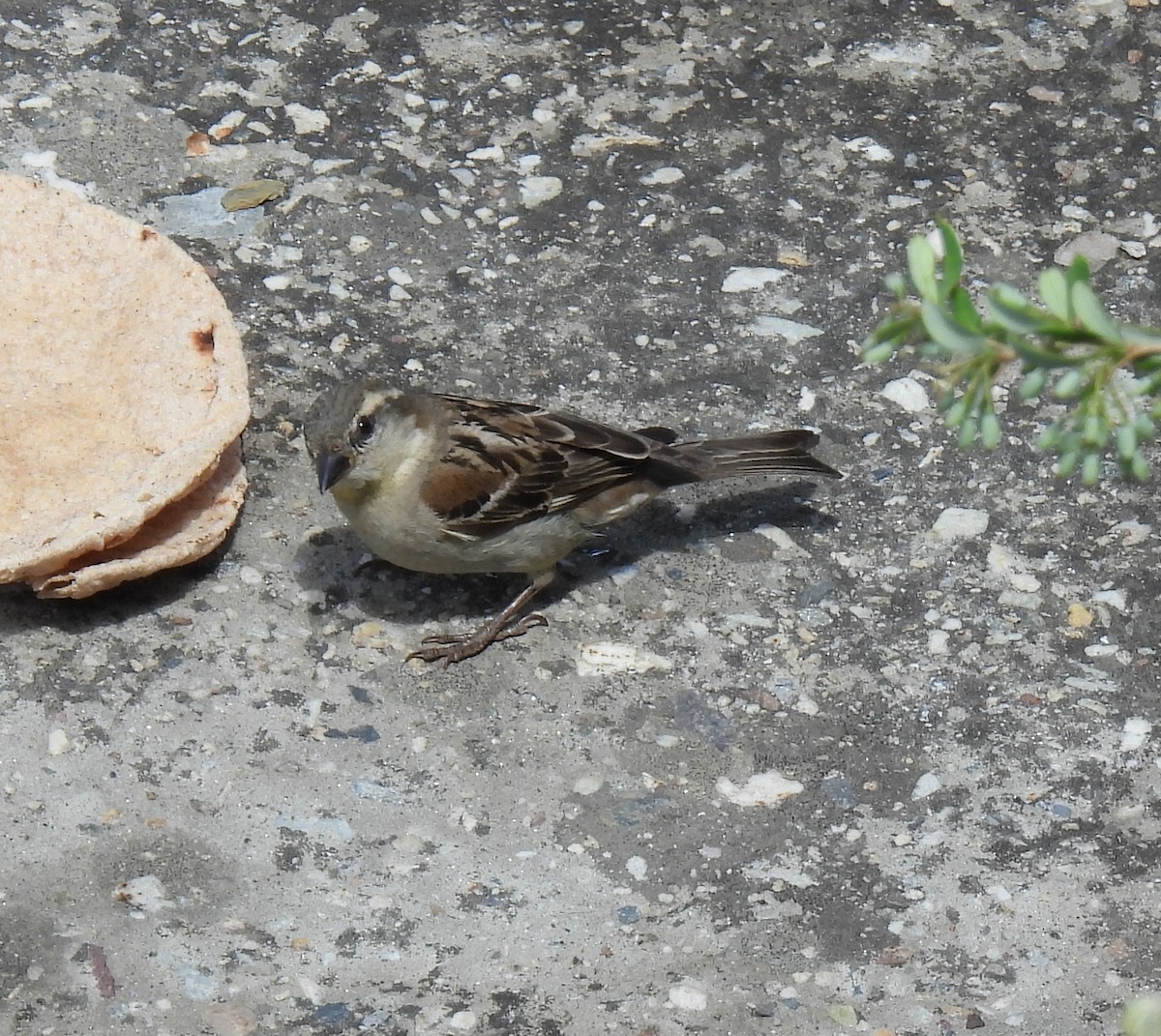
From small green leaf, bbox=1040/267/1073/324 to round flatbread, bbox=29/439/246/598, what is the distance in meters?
3.38

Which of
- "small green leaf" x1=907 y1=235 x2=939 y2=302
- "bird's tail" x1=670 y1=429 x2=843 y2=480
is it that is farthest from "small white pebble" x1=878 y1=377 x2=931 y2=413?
"small green leaf" x1=907 y1=235 x2=939 y2=302

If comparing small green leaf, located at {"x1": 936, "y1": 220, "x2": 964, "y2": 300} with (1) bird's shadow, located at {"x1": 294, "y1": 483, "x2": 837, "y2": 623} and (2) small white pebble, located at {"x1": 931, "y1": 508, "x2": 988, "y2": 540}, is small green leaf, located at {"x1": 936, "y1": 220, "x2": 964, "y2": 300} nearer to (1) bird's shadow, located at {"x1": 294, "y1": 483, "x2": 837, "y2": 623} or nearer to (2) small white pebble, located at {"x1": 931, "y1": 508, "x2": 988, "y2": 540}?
(1) bird's shadow, located at {"x1": 294, "y1": 483, "x2": 837, "y2": 623}

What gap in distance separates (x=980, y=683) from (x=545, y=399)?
180 centimetres

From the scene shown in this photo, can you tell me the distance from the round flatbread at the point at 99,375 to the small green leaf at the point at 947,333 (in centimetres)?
327

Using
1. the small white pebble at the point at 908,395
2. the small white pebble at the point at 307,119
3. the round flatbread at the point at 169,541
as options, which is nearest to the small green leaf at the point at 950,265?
the round flatbread at the point at 169,541

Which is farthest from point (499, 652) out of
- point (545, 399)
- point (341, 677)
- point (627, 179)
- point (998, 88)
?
Result: point (998, 88)

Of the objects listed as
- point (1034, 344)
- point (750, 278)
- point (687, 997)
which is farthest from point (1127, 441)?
point (750, 278)

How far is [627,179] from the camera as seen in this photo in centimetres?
631

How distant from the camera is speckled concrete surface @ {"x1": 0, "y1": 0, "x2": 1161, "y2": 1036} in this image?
3736mm

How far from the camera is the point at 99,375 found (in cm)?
492

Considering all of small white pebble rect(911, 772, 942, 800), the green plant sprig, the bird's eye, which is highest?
the green plant sprig

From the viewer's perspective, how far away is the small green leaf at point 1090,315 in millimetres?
1386

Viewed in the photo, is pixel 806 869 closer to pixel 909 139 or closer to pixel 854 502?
pixel 854 502

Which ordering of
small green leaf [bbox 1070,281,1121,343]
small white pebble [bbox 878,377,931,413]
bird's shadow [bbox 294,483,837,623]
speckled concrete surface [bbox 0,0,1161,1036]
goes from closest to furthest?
small green leaf [bbox 1070,281,1121,343]
speckled concrete surface [bbox 0,0,1161,1036]
bird's shadow [bbox 294,483,837,623]
small white pebble [bbox 878,377,931,413]
